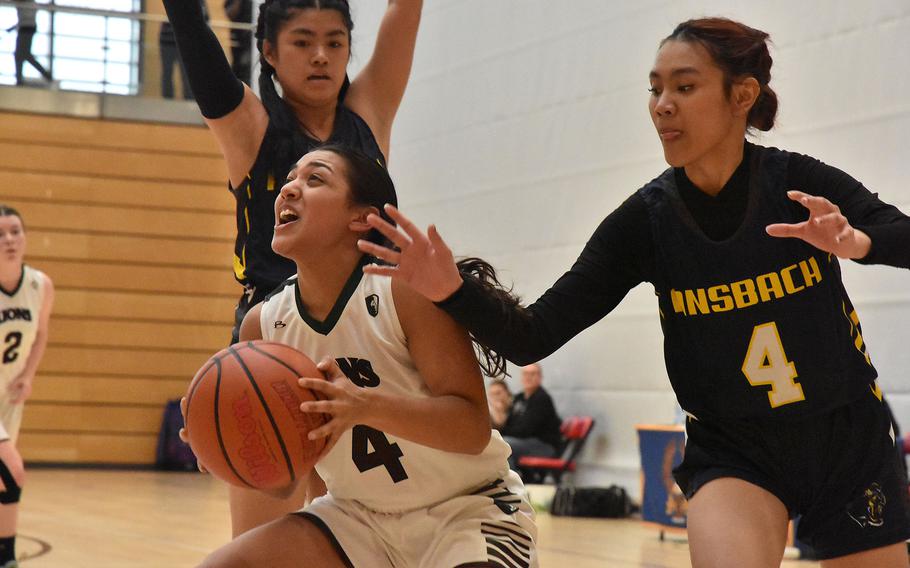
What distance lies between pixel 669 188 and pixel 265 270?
39.5 inches

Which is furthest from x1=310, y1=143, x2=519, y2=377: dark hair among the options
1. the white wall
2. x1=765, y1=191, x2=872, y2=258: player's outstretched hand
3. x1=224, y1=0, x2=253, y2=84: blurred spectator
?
x1=224, y1=0, x2=253, y2=84: blurred spectator

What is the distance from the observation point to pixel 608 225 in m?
2.85

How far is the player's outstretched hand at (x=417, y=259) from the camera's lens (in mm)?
2438

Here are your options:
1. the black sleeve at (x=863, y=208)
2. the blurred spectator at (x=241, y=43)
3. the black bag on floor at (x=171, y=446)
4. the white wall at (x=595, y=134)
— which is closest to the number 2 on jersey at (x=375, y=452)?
the black sleeve at (x=863, y=208)

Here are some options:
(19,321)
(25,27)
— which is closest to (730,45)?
(19,321)

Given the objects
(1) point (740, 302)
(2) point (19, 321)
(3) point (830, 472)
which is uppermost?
(1) point (740, 302)

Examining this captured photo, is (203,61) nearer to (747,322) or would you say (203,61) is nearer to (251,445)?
(251,445)

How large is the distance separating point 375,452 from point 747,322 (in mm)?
867

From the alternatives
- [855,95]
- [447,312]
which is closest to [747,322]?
[447,312]

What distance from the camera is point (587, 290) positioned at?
281cm

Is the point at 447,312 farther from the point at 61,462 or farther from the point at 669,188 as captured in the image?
the point at 61,462

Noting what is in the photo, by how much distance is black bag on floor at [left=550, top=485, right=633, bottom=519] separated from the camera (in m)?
9.02

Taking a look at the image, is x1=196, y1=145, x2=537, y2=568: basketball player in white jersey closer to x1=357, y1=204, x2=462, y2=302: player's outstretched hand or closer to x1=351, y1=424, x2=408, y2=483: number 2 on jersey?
x1=351, y1=424, x2=408, y2=483: number 2 on jersey

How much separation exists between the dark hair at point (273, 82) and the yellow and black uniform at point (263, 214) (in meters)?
0.01
